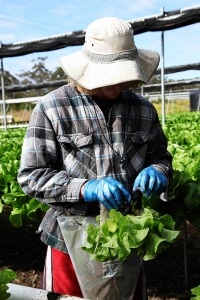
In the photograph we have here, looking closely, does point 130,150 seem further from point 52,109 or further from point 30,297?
point 30,297

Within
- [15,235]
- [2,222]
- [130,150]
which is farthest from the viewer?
[2,222]

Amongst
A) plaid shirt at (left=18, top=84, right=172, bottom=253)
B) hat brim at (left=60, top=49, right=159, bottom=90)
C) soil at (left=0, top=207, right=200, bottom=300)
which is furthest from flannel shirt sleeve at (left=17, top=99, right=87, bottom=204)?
soil at (left=0, top=207, right=200, bottom=300)

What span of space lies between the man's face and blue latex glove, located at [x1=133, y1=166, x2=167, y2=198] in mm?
389

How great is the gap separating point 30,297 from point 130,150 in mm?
970

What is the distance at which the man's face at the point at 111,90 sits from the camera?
6.13 ft

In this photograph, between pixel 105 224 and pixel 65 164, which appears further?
pixel 65 164

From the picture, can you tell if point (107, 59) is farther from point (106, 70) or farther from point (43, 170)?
point (43, 170)

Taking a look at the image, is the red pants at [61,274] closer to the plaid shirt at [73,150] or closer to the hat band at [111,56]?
the plaid shirt at [73,150]

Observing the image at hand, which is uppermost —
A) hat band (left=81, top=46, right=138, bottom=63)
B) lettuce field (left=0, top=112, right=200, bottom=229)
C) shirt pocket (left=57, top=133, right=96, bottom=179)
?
hat band (left=81, top=46, right=138, bottom=63)

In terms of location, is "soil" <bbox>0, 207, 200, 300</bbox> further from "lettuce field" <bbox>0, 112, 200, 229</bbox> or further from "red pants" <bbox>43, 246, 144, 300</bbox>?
"red pants" <bbox>43, 246, 144, 300</bbox>

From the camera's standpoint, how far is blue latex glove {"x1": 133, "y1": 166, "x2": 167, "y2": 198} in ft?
5.99

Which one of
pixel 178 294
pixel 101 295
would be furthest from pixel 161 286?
pixel 101 295

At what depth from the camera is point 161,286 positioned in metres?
3.69

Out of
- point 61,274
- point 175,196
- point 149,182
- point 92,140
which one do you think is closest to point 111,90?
point 92,140
